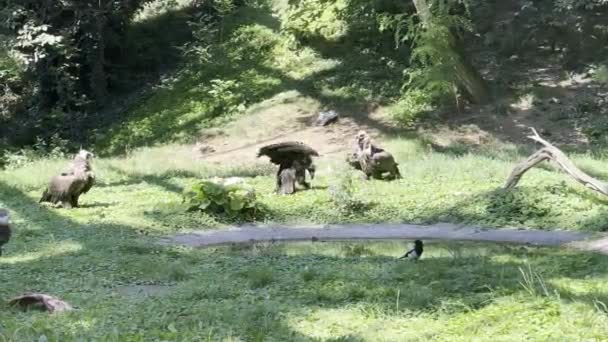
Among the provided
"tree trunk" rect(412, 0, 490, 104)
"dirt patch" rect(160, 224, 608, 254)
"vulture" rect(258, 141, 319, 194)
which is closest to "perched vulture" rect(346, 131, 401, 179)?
"vulture" rect(258, 141, 319, 194)

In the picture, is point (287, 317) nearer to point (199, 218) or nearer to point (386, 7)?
point (199, 218)

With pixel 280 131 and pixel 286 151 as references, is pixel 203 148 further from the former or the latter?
pixel 286 151

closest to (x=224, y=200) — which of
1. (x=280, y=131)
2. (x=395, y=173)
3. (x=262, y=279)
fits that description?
(x=395, y=173)

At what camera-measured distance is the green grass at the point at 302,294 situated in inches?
232

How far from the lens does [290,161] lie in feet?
48.8

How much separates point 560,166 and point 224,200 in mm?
5094

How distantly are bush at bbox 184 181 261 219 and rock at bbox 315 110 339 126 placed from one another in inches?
374

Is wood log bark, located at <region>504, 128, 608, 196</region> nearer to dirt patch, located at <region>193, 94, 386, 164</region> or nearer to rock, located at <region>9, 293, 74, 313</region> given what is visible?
rock, located at <region>9, 293, 74, 313</region>

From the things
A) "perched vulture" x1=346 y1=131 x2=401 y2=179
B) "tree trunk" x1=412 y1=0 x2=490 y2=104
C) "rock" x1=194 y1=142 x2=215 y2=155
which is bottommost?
"perched vulture" x1=346 y1=131 x2=401 y2=179

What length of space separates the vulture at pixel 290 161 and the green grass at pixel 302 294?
3.93m

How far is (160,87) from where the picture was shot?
2719 cm

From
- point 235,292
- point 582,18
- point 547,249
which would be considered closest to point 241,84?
point 582,18

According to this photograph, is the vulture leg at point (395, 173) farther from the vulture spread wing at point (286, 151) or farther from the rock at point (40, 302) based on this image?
the rock at point (40, 302)

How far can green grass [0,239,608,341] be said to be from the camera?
5.90 m
